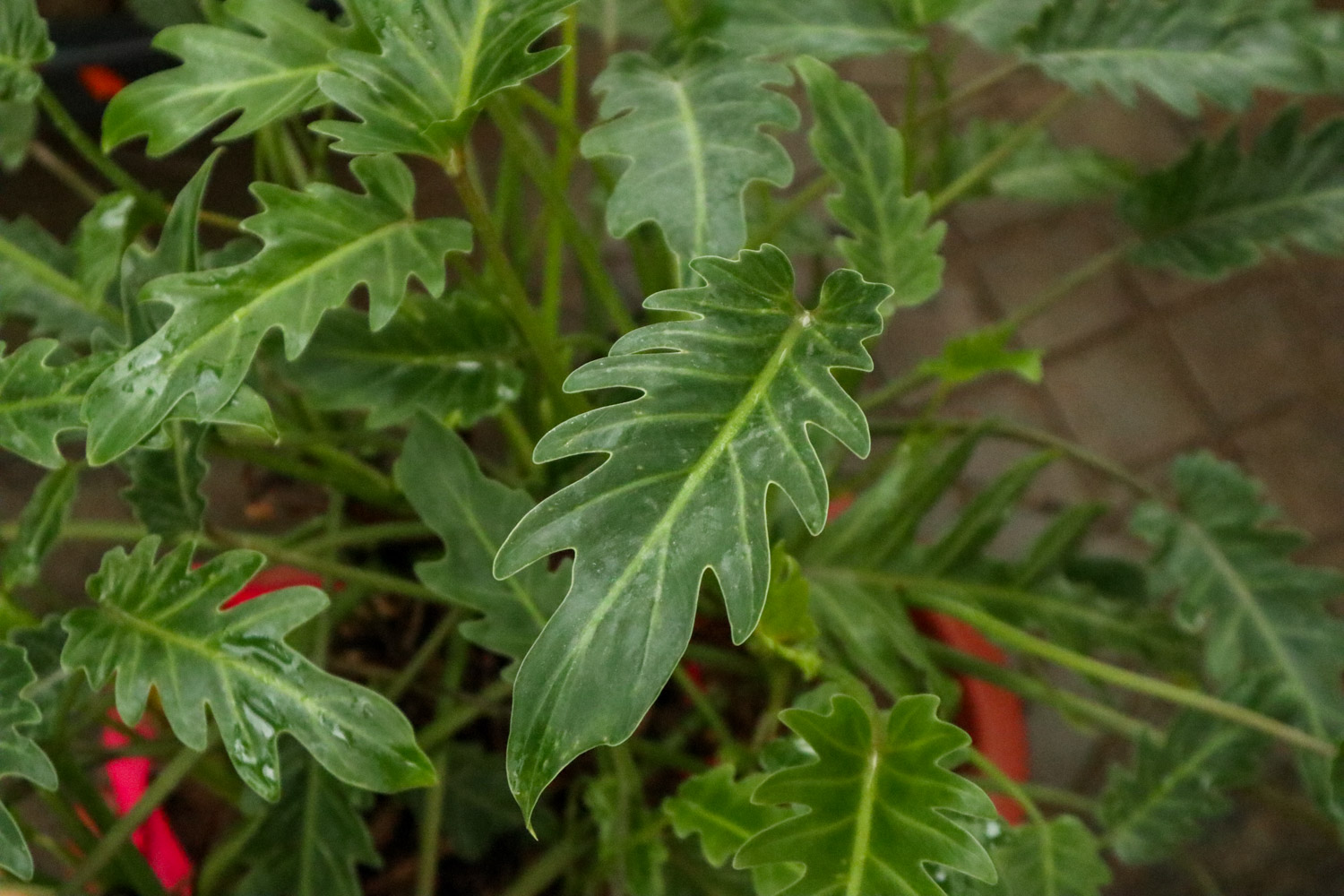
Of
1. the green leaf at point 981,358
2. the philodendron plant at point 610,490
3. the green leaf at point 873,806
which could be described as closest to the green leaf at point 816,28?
the philodendron plant at point 610,490

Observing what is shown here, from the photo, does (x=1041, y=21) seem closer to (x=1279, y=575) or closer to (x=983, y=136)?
(x=983, y=136)

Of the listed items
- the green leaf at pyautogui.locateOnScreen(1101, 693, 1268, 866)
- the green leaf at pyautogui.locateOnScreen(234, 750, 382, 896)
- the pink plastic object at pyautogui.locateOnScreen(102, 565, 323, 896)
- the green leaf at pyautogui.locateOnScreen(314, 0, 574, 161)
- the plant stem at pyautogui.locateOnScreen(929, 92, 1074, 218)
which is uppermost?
the green leaf at pyautogui.locateOnScreen(314, 0, 574, 161)

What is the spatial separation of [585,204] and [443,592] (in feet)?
3.05

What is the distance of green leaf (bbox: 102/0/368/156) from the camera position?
607mm

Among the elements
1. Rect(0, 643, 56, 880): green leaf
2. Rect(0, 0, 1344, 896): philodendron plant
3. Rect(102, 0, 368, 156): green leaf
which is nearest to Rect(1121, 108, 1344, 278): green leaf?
Rect(0, 0, 1344, 896): philodendron plant

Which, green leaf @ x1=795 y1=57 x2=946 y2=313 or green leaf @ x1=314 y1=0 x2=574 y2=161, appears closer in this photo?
green leaf @ x1=314 y1=0 x2=574 y2=161

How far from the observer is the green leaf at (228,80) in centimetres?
61

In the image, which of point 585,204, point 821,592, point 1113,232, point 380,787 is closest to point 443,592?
point 380,787

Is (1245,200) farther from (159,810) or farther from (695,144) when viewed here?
(159,810)

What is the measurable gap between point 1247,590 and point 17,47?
3.31 ft

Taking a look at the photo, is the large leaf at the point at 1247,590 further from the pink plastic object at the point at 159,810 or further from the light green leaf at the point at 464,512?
the pink plastic object at the point at 159,810

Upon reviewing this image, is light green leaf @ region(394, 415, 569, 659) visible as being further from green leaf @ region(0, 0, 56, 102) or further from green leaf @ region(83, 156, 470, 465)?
green leaf @ region(0, 0, 56, 102)

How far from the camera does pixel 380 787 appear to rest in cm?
51

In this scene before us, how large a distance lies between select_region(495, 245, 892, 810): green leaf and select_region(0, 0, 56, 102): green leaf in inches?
18.1
